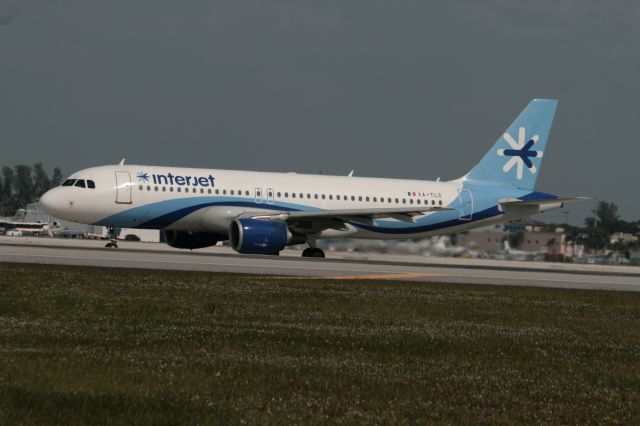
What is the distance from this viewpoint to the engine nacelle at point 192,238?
44469 millimetres

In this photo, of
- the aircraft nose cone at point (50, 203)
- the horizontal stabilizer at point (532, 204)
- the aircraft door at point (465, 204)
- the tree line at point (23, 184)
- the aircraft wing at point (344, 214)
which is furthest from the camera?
the tree line at point (23, 184)

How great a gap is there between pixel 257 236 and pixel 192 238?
5841 mm

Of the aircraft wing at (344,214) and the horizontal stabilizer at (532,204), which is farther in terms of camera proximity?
the horizontal stabilizer at (532,204)

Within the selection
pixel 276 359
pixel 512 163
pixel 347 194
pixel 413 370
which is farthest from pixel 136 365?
pixel 512 163

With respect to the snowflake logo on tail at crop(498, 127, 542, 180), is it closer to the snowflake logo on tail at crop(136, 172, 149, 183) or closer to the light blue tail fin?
the light blue tail fin

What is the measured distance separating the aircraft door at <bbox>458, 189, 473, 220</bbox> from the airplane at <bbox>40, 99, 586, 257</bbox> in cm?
6

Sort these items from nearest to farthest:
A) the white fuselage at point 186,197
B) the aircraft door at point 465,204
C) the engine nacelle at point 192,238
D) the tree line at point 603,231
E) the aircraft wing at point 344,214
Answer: the white fuselage at point 186,197 → the aircraft wing at point 344,214 → the engine nacelle at point 192,238 → the aircraft door at point 465,204 → the tree line at point 603,231

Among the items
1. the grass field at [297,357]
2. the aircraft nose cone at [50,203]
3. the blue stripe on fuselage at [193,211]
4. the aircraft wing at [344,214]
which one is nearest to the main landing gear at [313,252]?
the blue stripe on fuselage at [193,211]

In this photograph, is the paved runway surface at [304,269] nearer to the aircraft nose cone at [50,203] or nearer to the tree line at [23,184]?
the aircraft nose cone at [50,203]

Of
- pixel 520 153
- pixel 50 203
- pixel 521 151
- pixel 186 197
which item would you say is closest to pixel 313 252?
pixel 186 197

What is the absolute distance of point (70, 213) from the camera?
41219 millimetres

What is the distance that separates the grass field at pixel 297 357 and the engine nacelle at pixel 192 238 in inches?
852

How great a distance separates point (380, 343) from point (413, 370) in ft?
7.28

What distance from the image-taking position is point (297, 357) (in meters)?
12.8
